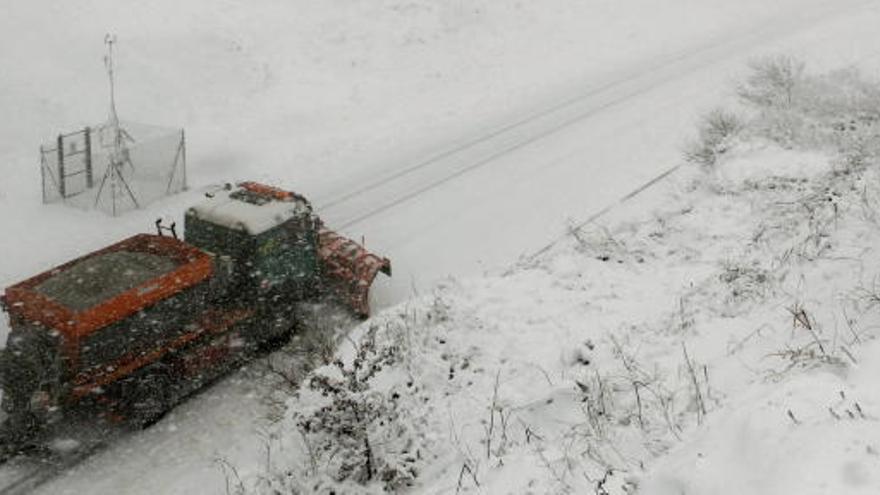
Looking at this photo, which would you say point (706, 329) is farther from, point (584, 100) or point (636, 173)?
point (584, 100)

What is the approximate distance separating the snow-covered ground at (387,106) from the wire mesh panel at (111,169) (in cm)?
49

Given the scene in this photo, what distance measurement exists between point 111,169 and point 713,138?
12.9 metres

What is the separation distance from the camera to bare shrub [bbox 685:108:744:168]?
1752 cm

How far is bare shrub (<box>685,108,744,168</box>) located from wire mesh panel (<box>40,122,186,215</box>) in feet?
36.6

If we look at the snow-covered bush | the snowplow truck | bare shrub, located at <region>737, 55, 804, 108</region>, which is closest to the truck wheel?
the snowplow truck

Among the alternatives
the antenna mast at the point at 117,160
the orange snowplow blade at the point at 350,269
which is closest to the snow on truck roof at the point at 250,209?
the orange snowplow blade at the point at 350,269

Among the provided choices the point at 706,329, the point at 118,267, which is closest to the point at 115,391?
the point at 118,267

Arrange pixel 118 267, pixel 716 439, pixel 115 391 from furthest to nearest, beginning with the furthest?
pixel 118 267 < pixel 115 391 < pixel 716 439

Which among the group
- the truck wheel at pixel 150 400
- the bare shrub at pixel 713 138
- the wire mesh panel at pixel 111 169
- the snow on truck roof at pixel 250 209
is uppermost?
the bare shrub at pixel 713 138

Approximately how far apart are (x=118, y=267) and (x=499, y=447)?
627 centimetres

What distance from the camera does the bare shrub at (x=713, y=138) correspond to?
690 inches

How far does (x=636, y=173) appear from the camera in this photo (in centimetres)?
1881

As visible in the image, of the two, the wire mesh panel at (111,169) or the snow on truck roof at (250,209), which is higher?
the snow on truck roof at (250,209)

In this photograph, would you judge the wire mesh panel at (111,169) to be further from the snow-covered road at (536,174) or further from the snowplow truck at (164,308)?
the snowplow truck at (164,308)
